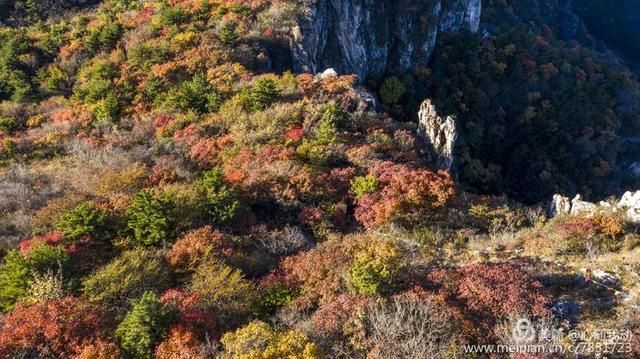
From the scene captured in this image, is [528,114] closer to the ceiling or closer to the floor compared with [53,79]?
closer to the floor

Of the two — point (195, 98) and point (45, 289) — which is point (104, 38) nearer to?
point (195, 98)

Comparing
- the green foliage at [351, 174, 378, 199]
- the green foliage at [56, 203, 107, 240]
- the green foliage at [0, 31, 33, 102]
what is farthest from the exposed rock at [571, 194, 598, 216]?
the green foliage at [0, 31, 33, 102]

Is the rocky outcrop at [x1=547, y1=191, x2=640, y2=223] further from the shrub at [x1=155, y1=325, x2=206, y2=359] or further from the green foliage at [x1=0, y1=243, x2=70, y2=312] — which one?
the green foliage at [x1=0, y1=243, x2=70, y2=312]

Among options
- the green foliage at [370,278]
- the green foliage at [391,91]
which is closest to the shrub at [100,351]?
the green foliage at [370,278]

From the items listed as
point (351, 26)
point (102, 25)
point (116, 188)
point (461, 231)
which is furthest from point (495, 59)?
point (116, 188)

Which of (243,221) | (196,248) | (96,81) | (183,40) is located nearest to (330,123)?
(243,221)

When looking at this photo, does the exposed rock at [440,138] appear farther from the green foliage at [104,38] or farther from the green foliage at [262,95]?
the green foliage at [104,38]

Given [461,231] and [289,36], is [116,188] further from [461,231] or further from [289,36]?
[289,36]
